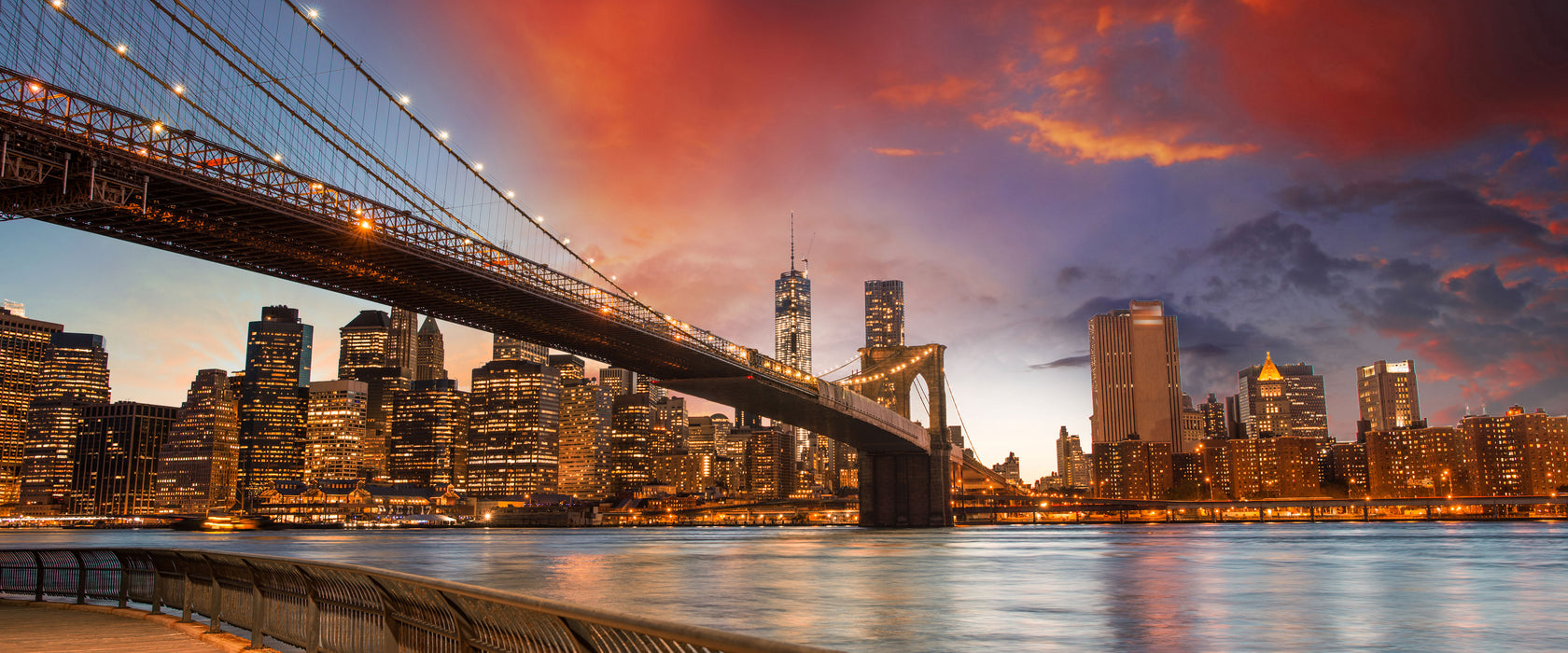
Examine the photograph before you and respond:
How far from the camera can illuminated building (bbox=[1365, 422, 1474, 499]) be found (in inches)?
7382

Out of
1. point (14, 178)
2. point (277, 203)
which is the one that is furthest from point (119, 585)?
point (277, 203)

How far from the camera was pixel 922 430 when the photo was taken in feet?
302

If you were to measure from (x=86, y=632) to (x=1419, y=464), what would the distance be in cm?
21820

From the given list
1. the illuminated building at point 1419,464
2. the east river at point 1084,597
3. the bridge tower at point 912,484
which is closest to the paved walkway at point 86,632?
the east river at point 1084,597

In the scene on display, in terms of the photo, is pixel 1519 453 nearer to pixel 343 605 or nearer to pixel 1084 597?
pixel 1084 597

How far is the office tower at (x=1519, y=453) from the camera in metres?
181

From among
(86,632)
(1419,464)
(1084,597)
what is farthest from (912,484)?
(1419,464)

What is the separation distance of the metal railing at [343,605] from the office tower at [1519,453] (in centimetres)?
21291

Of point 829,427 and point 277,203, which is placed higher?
point 277,203

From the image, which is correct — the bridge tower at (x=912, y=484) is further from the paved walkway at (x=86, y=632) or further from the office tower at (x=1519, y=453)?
the office tower at (x=1519, y=453)

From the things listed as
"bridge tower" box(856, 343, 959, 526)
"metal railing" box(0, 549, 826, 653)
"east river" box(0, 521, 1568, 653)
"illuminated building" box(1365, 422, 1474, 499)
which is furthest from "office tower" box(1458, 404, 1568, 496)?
"metal railing" box(0, 549, 826, 653)

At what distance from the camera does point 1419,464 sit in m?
191

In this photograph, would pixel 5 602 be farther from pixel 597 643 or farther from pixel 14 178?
pixel 14 178

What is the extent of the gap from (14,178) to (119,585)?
17.7 metres
